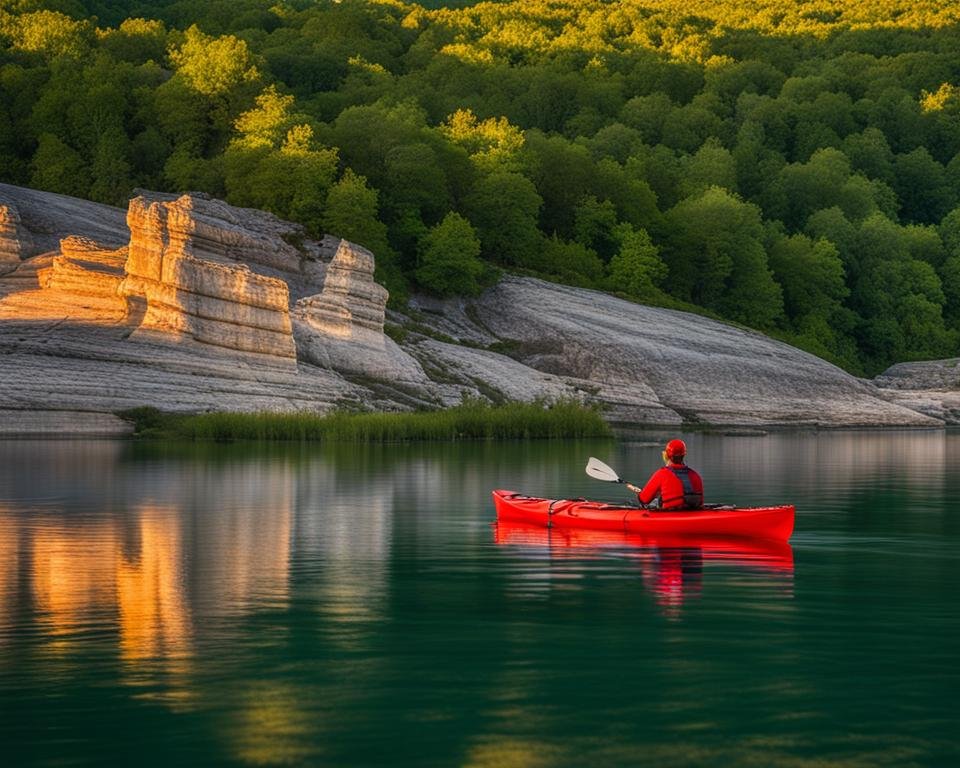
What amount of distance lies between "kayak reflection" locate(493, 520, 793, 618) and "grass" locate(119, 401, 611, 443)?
28.8m

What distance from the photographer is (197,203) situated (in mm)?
71000

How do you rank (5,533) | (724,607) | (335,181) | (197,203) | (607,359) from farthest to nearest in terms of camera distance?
(335,181) → (607,359) → (197,203) → (5,533) → (724,607)

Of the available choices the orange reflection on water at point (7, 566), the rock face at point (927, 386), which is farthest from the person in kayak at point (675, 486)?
the rock face at point (927, 386)

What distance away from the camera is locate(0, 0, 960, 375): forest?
9206 centimetres

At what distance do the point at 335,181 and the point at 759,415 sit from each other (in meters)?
26.8

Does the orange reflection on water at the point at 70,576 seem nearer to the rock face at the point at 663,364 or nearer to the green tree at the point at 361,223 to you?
the rock face at the point at 663,364

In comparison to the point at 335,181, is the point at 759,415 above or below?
below

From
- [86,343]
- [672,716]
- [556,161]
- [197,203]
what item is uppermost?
[556,161]

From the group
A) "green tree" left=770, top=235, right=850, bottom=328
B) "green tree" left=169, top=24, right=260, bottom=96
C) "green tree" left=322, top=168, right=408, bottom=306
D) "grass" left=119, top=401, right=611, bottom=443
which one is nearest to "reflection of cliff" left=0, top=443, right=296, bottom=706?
"grass" left=119, top=401, right=611, bottom=443

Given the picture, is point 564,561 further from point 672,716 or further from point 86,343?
point 86,343

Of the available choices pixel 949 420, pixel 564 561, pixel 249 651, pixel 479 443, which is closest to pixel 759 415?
pixel 949 420

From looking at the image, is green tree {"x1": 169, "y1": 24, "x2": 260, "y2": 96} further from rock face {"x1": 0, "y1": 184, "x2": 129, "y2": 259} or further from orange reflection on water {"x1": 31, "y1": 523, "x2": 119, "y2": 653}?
orange reflection on water {"x1": 31, "y1": 523, "x2": 119, "y2": 653}

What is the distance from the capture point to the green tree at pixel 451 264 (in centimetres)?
8494

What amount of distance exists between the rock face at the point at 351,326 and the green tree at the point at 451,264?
44.3 ft
